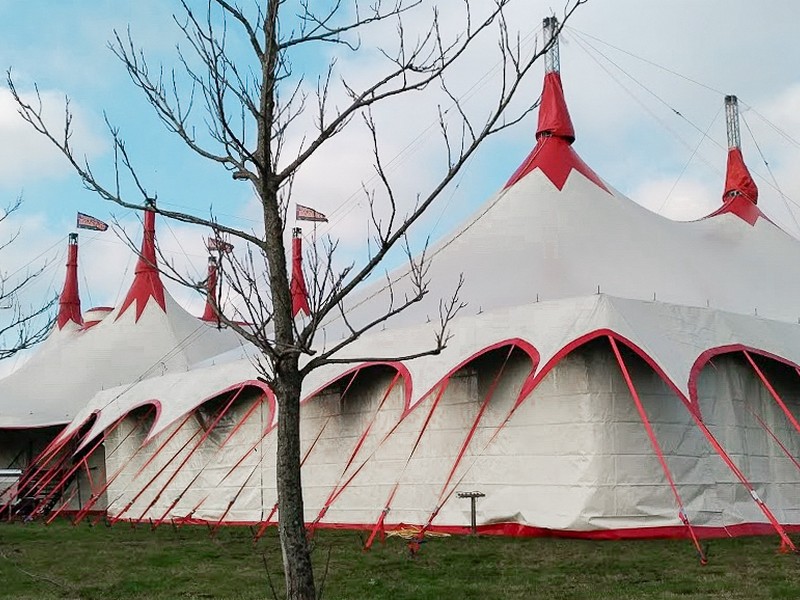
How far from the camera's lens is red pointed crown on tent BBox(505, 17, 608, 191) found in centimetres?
1368

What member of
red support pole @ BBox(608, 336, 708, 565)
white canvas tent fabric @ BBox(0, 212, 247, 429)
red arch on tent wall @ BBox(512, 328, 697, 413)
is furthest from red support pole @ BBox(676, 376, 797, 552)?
white canvas tent fabric @ BBox(0, 212, 247, 429)

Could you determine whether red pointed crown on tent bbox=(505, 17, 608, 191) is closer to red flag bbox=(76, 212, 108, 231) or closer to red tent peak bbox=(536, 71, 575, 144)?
red tent peak bbox=(536, 71, 575, 144)

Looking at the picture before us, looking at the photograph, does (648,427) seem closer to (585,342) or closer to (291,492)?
(585,342)

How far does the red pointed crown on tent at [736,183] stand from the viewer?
51.6 ft

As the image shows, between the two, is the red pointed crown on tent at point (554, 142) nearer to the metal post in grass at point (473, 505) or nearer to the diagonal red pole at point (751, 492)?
the metal post in grass at point (473, 505)

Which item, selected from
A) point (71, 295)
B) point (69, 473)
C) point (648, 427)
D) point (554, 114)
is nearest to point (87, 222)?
point (71, 295)

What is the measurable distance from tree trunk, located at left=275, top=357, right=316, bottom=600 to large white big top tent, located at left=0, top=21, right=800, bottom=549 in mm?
4613

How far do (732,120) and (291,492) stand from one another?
47.5ft

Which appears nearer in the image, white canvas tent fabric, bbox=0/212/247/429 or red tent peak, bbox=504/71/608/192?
red tent peak, bbox=504/71/608/192

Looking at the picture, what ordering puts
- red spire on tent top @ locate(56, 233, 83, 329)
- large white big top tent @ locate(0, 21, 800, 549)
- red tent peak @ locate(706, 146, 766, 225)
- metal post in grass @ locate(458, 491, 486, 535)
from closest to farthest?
large white big top tent @ locate(0, 21, 800, 549) < metal post in grass @ locate(458, 491, 486, 535) < red tent peak @ locate(706, 146, 766, 225) < red spire on tent top @ locate(56, 233, 83, 329)

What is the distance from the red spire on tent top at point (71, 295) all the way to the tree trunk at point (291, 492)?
21733 mm

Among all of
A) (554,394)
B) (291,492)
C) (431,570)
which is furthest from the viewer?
(554,394)

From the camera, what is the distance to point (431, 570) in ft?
25.0

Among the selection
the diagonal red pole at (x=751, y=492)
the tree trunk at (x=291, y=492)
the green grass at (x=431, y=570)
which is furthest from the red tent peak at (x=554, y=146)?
the tree trunk at (x=291, y=492)
